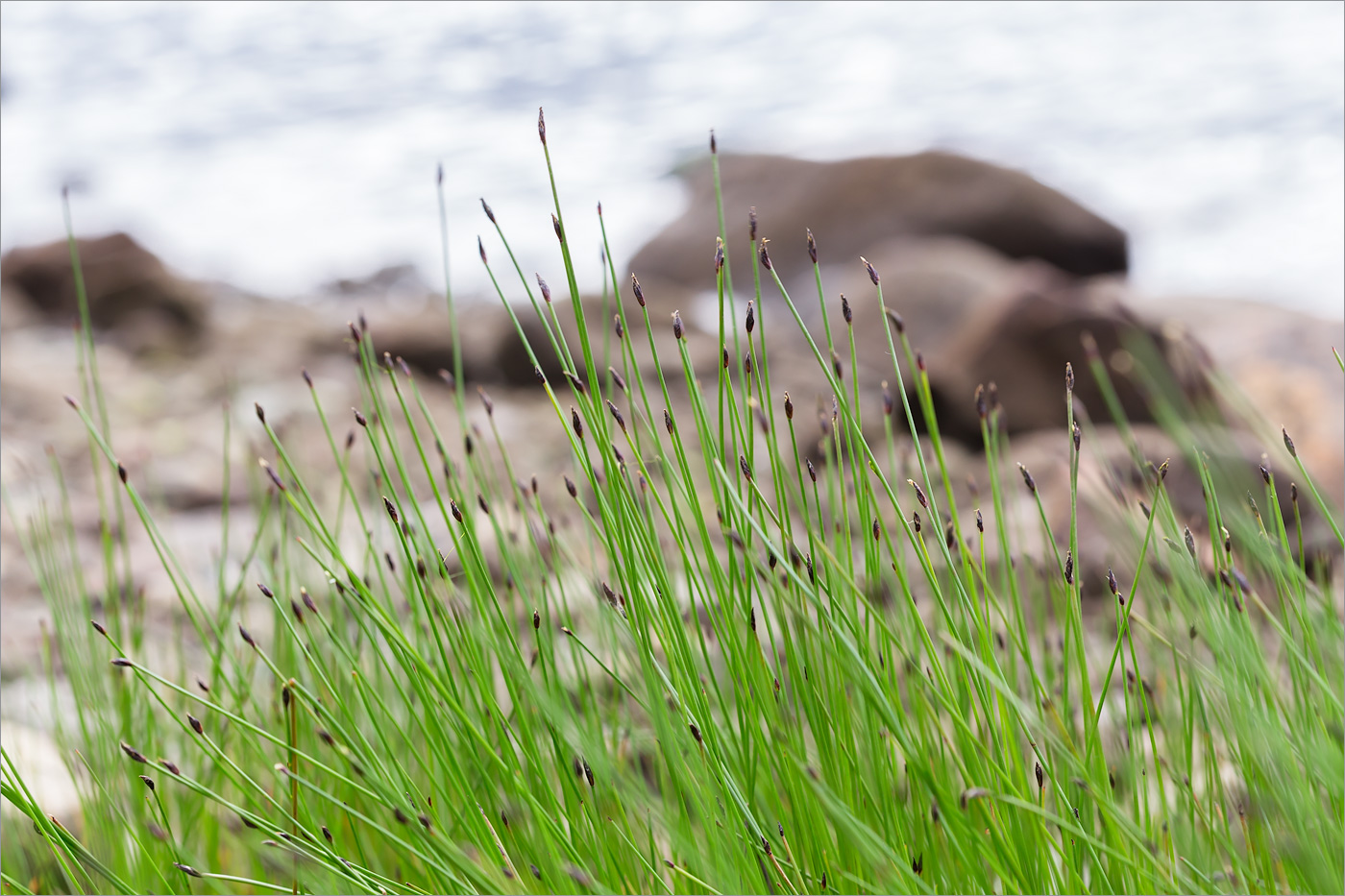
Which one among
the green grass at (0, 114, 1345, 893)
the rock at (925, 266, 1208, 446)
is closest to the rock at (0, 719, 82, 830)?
the green grass at (0, 114, 1345, 893)

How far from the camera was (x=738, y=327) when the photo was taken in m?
4.38

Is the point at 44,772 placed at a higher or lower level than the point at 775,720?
lower

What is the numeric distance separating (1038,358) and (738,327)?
1.64 meters

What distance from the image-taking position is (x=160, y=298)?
21.4 ft

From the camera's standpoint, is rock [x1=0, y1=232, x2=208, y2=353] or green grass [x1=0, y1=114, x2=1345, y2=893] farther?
rock [x1=0, y1=232, x2=208, y2=353]

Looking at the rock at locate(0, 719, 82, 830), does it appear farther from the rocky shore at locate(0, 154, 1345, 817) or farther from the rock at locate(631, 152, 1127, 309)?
the rock at locate(631, 152, 1127, 309)

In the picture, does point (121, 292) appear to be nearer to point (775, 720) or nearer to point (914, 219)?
point (914, 219)

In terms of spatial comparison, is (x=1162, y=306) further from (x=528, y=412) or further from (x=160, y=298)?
(x=160, y=298)

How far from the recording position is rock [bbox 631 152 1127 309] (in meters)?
8.66

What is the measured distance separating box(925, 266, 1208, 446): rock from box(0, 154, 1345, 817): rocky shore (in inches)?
0.5

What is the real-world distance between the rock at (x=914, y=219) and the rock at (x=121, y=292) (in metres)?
3.94

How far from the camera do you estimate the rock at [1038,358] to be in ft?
14.8

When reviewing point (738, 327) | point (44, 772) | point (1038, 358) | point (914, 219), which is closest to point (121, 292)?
point (738, 327)

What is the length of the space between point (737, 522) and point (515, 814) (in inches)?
20.5
